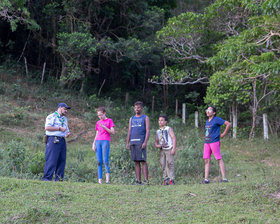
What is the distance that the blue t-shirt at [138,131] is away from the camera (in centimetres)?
709

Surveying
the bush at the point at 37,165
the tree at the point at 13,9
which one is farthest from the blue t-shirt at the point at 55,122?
the tree at the point at 13,9

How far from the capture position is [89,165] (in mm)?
10125

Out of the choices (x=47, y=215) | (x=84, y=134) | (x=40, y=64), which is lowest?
(x=47, y=215)

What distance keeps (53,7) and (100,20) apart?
8.74 ft

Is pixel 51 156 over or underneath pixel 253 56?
underneath

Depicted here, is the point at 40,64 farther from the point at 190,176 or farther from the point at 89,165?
the point at 190,176

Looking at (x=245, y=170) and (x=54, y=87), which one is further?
(x=54, y=87)

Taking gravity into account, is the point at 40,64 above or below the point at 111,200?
above

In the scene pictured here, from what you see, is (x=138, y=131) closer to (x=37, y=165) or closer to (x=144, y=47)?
(x=37, y=165)

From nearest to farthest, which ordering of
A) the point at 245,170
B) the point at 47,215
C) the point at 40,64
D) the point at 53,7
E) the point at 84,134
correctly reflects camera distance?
1. the point at 47,215
2. the point at 245,170
3. the point at 84,134
4. the point at 53,7
5. the point at 40,64

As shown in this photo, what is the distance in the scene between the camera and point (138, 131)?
712 centimetres

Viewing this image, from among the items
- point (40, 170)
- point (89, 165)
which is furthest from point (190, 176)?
point (40, 170)

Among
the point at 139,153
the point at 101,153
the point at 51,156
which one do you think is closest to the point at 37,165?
the point at 51,156

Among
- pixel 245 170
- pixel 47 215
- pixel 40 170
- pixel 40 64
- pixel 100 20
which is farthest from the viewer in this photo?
pixel 40 64
